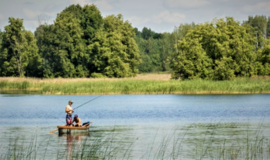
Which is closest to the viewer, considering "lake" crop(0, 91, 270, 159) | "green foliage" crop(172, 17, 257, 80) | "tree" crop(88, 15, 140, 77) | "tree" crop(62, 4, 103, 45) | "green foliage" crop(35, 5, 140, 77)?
"lake" crop(0, 91, 270, 159)

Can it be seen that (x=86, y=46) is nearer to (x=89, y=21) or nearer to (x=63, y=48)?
(x=89, y=21)

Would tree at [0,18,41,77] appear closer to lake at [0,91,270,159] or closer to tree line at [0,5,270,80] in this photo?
tree line at [0,5,270,80]


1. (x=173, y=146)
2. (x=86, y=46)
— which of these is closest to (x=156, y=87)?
(x=86, y=46)

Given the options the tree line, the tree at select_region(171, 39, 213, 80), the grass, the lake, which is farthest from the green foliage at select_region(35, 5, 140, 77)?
the lake

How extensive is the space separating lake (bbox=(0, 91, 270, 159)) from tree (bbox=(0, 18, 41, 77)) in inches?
1266

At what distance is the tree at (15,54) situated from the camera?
7353cm

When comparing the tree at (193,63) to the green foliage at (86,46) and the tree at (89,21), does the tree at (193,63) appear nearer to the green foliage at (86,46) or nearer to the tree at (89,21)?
the green foliage at (86,46)

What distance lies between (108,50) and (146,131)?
162ft

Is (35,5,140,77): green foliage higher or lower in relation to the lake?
higher

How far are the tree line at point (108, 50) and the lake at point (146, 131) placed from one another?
16.8 meters

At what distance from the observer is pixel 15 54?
245 ft

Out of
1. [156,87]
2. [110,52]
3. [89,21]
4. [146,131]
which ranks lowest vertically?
[146,131]

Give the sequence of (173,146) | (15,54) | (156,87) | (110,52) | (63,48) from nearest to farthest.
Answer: (173,146), (156,87), (63,48), (110,52), (15,54)

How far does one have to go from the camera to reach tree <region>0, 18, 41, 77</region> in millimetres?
73525
